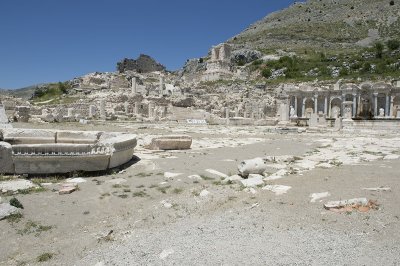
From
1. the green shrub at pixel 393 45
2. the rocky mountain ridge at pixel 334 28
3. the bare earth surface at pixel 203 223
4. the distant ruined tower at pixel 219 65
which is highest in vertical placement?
the rocky mountain ridge at pixel 334 28

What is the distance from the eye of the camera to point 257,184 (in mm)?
7148

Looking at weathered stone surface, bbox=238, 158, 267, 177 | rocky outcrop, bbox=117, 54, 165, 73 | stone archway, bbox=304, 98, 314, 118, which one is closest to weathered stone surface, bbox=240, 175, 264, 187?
weathered stone surface, bbox=238, 158, 267, 177

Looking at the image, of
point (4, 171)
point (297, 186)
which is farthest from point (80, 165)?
point (297, 186)

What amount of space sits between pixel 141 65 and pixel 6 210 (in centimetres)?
8987

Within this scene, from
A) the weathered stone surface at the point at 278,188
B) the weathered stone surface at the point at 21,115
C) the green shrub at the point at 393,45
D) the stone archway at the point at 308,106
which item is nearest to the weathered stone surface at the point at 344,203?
the weathered stone surface at the point at 278,188

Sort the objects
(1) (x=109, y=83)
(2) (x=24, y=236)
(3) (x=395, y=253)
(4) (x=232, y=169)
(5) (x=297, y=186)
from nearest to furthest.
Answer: (3) (x=395, y=253)
(2) (x=24, y=236)
(5) (x=297, y=186)
(4) (x=232, y=169)
(1) (x=109, y=83)

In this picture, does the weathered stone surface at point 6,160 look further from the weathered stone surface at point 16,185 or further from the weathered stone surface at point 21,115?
the weathered stone surface at point 21,115

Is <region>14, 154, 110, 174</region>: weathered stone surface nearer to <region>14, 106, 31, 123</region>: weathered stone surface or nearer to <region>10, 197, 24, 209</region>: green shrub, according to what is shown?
<region>10, 197, 24, 209</region>: green shrub

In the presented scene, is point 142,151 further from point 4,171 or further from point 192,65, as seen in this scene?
point 192,65

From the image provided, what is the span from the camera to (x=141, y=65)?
92.1 m

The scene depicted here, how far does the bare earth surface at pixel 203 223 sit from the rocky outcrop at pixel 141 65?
83994 millimetres

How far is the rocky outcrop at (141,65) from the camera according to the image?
89088mm

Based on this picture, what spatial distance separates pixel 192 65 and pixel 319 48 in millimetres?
33744

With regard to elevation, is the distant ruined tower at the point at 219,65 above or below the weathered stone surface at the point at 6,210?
above
